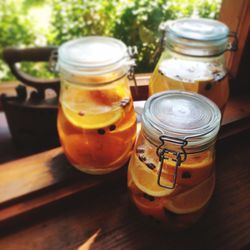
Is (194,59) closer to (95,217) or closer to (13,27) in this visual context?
(95,217)

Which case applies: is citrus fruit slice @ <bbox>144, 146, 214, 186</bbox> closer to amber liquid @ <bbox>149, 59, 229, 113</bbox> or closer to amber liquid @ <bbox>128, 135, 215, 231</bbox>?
amber liquid @ <bbox>128, 135, 215, 231</bbox>

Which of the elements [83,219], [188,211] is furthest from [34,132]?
[188,211]

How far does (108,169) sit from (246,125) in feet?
0.84

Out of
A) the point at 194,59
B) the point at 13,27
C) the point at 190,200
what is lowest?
the point at 13,27

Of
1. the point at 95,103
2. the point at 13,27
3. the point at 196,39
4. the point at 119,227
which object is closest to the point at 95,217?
the point at 119,227

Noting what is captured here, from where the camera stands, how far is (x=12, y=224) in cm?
42

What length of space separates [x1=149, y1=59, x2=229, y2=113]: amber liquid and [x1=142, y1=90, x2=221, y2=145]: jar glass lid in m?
0.05

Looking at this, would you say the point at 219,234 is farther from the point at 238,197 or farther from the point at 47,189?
the point at 47,189

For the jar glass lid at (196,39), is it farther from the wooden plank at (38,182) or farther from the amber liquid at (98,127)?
the wooden plank at (38,182)

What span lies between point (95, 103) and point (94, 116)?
2 cm

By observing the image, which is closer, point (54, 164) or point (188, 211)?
point (188, 211)

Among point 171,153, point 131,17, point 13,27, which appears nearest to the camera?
point 171,153

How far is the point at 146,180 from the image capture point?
0.38m

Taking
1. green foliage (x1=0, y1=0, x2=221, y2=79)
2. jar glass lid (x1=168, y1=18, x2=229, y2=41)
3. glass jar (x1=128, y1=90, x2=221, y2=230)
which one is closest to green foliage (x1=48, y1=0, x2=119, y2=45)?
green foliage (x1=0, y1=0, x2=221, y2=79)
